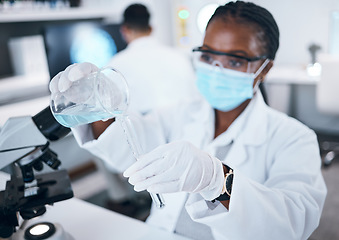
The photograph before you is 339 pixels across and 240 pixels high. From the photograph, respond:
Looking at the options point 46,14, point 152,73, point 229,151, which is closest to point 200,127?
point 229,151

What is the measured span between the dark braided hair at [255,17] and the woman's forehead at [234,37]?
0.01 meters

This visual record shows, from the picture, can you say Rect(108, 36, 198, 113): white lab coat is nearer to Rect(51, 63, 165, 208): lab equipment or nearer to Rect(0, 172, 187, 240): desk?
Rect(0, 172, 187, 240): desk

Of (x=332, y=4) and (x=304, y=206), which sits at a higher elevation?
(x=332, y=4)

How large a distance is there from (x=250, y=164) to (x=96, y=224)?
1.72 ft

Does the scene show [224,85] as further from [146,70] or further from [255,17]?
[146,70]

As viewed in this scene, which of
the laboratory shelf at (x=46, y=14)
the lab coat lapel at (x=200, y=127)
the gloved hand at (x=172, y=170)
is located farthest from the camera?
the laboratory shelf at (x=46, y=14)

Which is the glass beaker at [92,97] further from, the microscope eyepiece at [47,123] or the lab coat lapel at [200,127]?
the lab coat lapel at [200,127]

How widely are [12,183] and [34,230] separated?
0.60ft

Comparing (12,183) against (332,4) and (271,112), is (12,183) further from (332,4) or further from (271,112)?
(332,4)

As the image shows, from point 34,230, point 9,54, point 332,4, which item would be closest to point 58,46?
point 9,54

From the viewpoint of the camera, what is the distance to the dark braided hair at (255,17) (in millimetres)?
1038

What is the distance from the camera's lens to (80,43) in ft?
8.72

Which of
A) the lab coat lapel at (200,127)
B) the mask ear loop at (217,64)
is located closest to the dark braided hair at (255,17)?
the mask ear loop at (217,64)

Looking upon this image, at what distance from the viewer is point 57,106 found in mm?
827
